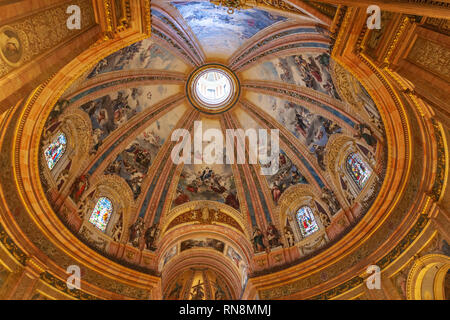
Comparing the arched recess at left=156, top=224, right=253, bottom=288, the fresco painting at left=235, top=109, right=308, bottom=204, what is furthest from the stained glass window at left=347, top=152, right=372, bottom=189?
the arched recess at left=156, top=224, right=253, bottom=288

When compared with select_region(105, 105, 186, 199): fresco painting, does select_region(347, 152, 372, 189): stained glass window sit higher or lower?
lower

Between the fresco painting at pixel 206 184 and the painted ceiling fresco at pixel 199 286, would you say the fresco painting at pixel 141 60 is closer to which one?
the fresco painting at pixel 206 184

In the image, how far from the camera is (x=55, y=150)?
42.9 ft

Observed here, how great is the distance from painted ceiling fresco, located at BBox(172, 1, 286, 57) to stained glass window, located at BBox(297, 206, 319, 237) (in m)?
9.27

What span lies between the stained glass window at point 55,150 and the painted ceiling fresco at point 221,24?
7.44m

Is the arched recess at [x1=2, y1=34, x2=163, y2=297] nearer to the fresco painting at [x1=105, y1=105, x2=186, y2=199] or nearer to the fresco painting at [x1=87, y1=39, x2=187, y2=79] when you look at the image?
the fresco painting at [x1=87, y1=39, x2=187, y2=79]

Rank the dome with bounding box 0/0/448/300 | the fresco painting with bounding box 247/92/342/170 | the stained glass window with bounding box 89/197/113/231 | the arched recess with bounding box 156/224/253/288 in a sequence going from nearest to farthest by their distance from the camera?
the dome with bounding box 0/0/448/300 → the stained glass window with bounding box 89/197/113/231 → the fresco painting with bounding box 247/92/342/170 → the arched recess with bounding box 156/224/253/288

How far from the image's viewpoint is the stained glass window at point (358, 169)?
531 inches

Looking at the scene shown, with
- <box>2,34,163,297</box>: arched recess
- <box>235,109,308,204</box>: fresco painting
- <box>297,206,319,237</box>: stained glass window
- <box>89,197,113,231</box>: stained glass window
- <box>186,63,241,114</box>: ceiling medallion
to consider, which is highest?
<box>186,63,241,114</box>: ceiling medallion

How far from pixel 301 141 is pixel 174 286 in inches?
485

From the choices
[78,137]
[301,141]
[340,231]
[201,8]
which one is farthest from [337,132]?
[78,137]

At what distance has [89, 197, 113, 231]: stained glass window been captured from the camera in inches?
571

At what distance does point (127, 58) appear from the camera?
1531cm

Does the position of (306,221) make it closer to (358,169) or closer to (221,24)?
(358,169)
